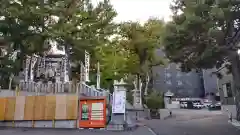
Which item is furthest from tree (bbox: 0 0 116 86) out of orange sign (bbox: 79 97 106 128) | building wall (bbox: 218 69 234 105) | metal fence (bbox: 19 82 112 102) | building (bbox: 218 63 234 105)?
building wall (bbox: 218 69 234 105)

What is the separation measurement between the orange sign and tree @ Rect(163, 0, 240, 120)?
507cm

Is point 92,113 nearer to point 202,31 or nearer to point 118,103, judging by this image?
point 118,103

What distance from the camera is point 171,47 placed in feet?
46.5

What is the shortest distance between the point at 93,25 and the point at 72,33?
191 centimetres

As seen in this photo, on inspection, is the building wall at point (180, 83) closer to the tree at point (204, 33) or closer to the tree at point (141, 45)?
the tree at point (141, 45)

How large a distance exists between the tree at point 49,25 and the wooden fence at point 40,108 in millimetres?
4456

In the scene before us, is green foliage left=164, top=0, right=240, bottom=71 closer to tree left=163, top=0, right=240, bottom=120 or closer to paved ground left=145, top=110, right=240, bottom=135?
tree left=163, top=0, right=240, bottom=120

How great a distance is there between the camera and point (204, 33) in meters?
12.5

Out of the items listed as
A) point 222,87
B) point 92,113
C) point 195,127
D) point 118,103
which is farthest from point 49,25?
point 222,87

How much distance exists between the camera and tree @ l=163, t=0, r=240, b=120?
11320mm

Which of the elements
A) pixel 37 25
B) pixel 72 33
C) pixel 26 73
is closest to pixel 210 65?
pixel 72 33

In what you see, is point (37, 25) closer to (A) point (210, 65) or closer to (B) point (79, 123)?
(B) point (79, 123)

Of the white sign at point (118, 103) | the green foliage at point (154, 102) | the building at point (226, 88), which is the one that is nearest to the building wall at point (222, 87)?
the building at point (226, 88)

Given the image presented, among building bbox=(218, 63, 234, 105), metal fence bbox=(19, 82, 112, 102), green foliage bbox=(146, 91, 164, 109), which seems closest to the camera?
metal fence bbox=(19, 82, 112, 102)
